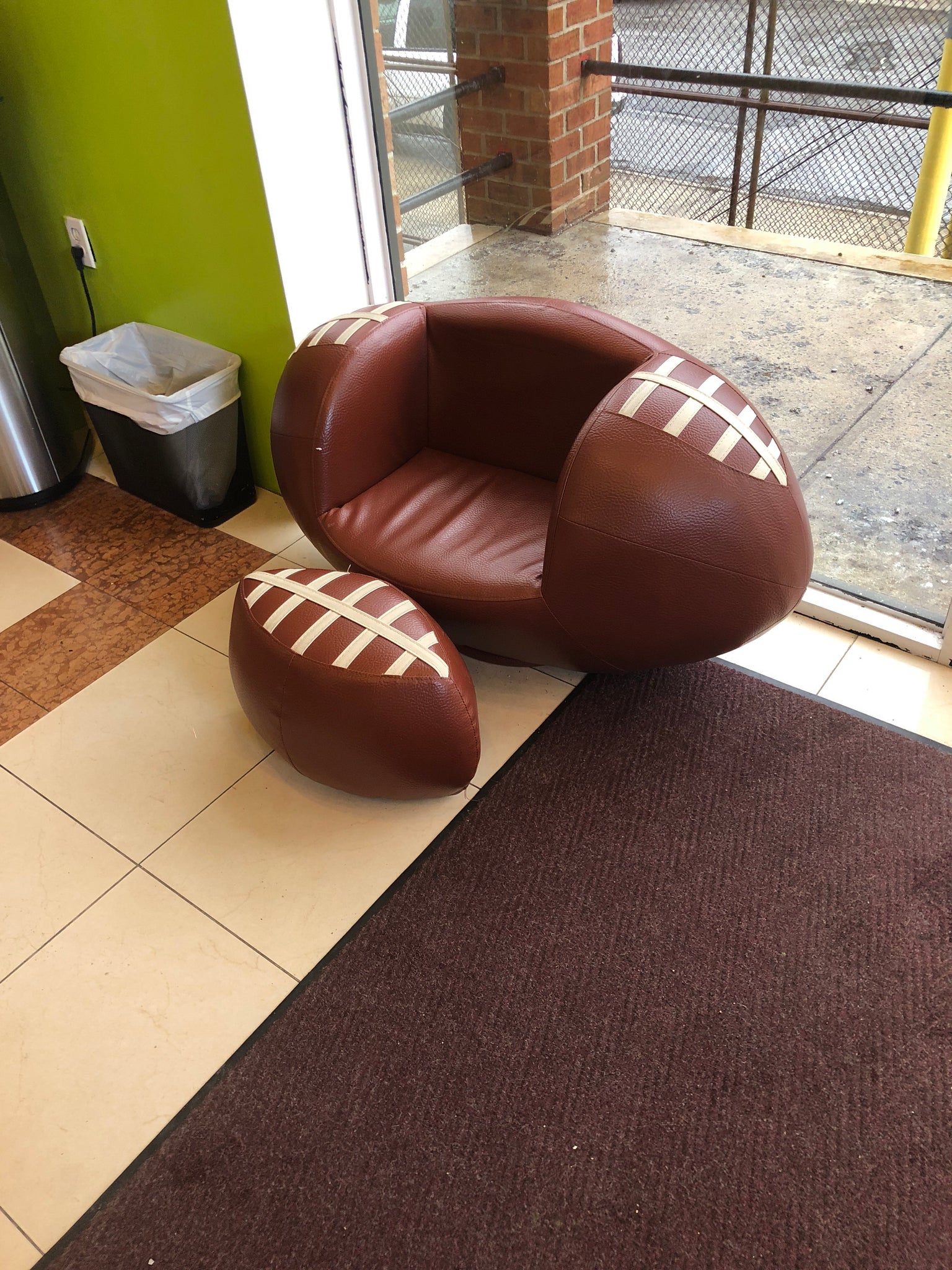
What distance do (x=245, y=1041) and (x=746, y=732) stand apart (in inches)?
43.2

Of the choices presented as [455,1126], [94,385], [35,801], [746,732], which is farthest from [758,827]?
[94,385]

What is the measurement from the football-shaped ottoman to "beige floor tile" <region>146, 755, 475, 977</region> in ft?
0.30

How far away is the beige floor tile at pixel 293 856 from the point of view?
1.64 metres

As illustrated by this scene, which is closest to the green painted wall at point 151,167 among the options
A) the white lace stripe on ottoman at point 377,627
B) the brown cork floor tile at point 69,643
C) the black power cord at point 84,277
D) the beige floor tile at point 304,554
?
the black power cord at point 84,277

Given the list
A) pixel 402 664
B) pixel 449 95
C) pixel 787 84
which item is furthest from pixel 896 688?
pixel 449 95

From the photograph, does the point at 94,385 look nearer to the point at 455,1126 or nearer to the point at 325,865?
the point at 325,865

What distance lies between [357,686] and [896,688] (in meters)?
1.15

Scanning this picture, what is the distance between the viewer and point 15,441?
260cm

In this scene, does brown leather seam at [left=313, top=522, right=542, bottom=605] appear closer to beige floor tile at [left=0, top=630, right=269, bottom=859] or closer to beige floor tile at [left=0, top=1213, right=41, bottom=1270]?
beige floor tile at [left=0, top=630, right=269, bottom=859]

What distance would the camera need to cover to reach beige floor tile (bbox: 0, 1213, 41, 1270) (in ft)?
4.17

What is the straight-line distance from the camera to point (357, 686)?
5.21 ft

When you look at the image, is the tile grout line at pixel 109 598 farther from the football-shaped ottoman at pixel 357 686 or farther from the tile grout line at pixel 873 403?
the tile grout line at pixel 873 403

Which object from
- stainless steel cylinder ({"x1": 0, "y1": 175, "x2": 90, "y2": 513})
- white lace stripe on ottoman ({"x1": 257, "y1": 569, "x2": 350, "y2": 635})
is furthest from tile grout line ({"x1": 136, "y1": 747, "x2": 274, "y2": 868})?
stainless steel cylinder ({"x1": 0, "y1": 175, "x2": 90, "y2": 513})

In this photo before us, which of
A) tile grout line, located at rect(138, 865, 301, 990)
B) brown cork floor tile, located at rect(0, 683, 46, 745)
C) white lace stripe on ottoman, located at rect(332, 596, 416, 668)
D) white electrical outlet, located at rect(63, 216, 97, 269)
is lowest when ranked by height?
tile grout line, located at rect(138, 865, 301, 990)
